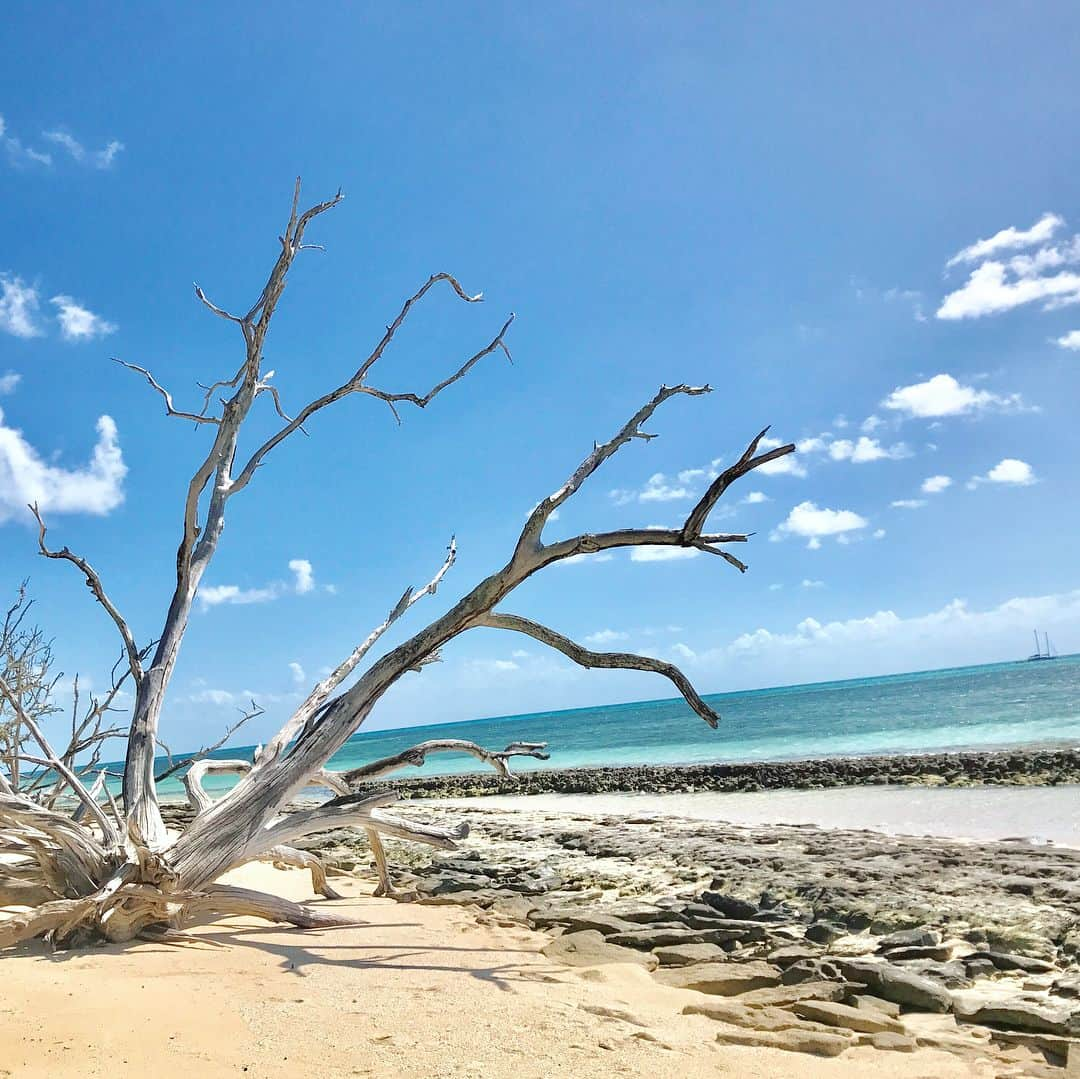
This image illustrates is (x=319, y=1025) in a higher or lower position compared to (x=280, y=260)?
lower


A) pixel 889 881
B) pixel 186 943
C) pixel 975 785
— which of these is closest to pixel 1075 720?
pixel 975 785

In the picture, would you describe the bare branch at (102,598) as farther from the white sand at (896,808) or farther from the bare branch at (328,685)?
the white sand at (896,808)

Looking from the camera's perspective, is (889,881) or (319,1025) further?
(889,881)

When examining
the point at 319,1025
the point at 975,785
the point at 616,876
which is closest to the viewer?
the point at 319,1025

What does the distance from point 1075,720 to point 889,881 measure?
23.0m

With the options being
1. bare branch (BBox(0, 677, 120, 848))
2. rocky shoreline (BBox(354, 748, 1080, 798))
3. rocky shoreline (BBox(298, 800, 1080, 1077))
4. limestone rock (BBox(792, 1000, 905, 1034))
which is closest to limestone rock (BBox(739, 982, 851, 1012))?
rocky shoreline (BBox(298, 800, 1080, 1077))

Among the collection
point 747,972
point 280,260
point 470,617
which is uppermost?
point 280,260

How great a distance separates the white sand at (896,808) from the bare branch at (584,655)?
19.6 ft

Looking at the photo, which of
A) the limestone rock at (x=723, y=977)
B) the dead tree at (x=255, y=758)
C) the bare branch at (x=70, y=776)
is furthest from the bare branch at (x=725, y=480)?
the bare branch at (x=70, y=776)

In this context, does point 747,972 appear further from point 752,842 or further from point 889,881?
point 752,842

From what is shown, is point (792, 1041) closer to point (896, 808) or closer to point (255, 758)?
point (255, 758)

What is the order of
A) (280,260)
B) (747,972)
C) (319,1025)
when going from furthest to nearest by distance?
(280,260) → (747,972) → (319,1025)

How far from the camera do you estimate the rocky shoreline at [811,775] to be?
15680 mm

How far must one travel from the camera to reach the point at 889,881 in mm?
6820
